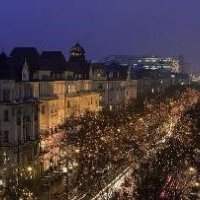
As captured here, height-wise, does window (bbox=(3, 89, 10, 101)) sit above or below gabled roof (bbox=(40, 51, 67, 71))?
below

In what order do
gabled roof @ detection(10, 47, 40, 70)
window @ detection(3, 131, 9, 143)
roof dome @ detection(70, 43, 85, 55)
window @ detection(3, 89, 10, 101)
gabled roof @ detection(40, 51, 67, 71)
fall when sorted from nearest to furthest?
1. window @ detection(3, 131, 9, 143)
2. window @ detection(3, 89, 10, 101)
3. gabled roof @ detection(10, 47, 40, 70)
4. gabled roof @ detection(40, 51, 67, 71)
5. roof dome @ detection(70, 43, 85, 55)

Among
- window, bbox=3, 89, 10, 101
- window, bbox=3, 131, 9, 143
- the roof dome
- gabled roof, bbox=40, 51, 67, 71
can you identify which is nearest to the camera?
window, bbox=3, 131, 9, 143

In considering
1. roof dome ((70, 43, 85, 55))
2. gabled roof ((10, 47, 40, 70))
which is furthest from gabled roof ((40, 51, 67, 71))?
roof dome ((70, 43, 85, 55))

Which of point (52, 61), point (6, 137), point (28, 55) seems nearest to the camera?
point (6, 137)

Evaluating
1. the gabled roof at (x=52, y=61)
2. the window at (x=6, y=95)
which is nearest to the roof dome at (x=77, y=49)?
the gabled roof at (x=52, y=61)

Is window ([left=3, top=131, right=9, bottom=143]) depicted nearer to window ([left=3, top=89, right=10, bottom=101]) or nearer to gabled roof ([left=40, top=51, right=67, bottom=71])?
window ([left=3, top=89, right=10, bottom=101])

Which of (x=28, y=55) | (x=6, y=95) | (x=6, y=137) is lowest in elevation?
(x=6, y=137)

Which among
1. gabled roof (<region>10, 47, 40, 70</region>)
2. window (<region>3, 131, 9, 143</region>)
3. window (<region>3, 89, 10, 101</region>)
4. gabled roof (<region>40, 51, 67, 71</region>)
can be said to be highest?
gabled roof (<region>10, 47, 40, 70</region>)

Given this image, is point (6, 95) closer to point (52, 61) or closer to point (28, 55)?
point (28, 55)

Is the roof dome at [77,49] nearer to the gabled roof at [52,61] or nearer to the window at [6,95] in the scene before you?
the gabled roof at [52,61]

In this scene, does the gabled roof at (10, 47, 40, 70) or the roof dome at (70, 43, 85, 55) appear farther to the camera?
the roof dome at (70, 43, 85, 55)

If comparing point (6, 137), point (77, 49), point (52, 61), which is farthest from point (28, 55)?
point (77, 49)
